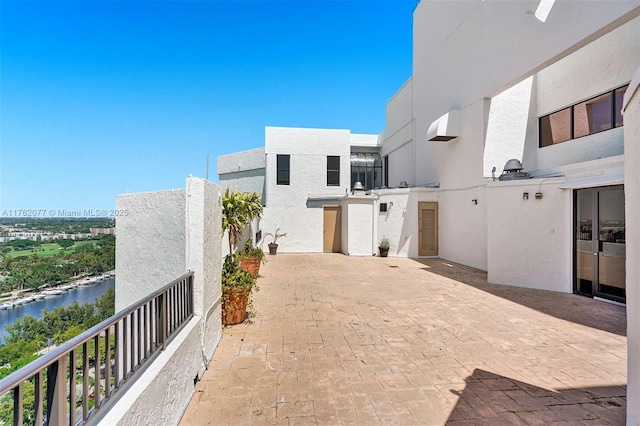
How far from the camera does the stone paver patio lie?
→ 297 centimetres

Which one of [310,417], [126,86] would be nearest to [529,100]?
[310,417]

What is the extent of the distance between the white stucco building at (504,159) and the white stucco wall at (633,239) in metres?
0.02

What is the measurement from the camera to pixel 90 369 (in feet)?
7.25

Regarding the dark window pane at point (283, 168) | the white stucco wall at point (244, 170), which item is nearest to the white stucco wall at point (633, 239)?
the dark window pane at point (283, 168)

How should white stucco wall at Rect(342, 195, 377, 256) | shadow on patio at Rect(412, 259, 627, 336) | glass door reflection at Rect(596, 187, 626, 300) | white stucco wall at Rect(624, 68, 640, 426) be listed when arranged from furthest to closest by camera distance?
white stucco wall at Rect(342, 195, 377, 256), glass door reflection at Rect(596, 187, 626, 300), shadow on patio at Rect(412, 259, 627, 336), white stucco wall at Rect(624, 68, 640, 426)

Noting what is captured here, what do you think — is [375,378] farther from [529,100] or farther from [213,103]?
[213,103]

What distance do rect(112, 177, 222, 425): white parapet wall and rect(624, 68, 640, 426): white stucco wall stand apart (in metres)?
3.89

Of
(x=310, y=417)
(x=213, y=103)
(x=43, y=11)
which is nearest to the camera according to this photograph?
(x=310, y=417)

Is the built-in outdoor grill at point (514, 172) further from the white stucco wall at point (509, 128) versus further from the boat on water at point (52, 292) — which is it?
the boat on water at point (52, 292)

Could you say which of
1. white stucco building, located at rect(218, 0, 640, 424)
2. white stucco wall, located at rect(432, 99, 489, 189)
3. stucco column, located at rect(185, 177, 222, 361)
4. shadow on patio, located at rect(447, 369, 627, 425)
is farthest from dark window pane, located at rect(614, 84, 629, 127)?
stucco column, located at rect(185, 177, 222, 361)

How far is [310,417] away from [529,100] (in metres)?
11.9

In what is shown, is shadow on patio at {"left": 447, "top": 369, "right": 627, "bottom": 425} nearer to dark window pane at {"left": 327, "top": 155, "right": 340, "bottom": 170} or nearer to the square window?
the square window

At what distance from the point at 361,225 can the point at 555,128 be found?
8235 millimetres

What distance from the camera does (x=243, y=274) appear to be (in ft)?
18.3
